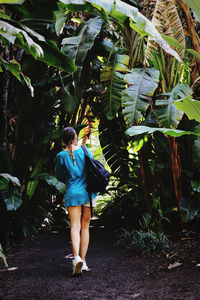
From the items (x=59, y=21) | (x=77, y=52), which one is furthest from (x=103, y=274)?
(x=59, y=21)

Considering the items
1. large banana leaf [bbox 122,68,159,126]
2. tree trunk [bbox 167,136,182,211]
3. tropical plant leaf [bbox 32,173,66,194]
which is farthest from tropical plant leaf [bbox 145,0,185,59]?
tropical plant leaf [bbox 32,173,66,194]

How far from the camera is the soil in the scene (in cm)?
305

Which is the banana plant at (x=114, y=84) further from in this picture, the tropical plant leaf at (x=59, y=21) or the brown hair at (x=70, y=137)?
the brown hair at (x=70, y=137)

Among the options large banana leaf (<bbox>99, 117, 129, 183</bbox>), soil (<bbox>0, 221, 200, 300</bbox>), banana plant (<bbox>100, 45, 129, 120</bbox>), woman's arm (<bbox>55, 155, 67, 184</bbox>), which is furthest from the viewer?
large banana leaf (<bbox>99, 117, 129, 183</bbox>)

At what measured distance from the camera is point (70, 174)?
12.1 ft

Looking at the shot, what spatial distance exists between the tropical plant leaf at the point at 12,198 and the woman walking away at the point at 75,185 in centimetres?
85

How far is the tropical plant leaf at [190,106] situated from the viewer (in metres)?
2.74

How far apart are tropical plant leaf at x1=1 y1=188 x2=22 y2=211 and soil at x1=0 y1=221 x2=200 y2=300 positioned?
2.27ft

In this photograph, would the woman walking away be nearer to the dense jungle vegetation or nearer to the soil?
the soil

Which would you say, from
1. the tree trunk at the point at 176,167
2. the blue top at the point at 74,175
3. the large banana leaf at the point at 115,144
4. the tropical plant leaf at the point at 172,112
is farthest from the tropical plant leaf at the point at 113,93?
the blue top at the point at 74,175

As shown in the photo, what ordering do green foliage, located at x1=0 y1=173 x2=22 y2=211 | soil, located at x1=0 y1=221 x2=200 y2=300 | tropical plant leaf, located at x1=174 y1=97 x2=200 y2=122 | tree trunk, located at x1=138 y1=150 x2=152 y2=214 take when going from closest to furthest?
1. tropical plant leaf, located at x1=174 y1=97 x2=200 y2=122
2. soil, located at x1=0 y1=221 x2=200 y2=300
3. green foliage, located at x1=0 y1=173 x2=22 y2=211
4. tree trunk, located at x1=138 y1=150 x2=152 y2=214

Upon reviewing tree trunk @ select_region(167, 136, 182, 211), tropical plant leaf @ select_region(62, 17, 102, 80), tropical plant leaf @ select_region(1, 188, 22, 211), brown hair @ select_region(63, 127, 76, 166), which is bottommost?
tropical plant leaf @ select_region(1, 188, 22, 211)

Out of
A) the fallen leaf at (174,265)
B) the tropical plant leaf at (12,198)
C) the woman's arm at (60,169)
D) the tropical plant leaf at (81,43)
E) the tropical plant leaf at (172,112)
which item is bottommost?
the fallen leaf at (174,265)

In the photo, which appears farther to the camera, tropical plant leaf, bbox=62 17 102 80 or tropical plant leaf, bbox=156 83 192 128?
tropical plant leaf, bbox=62 17 102 80
